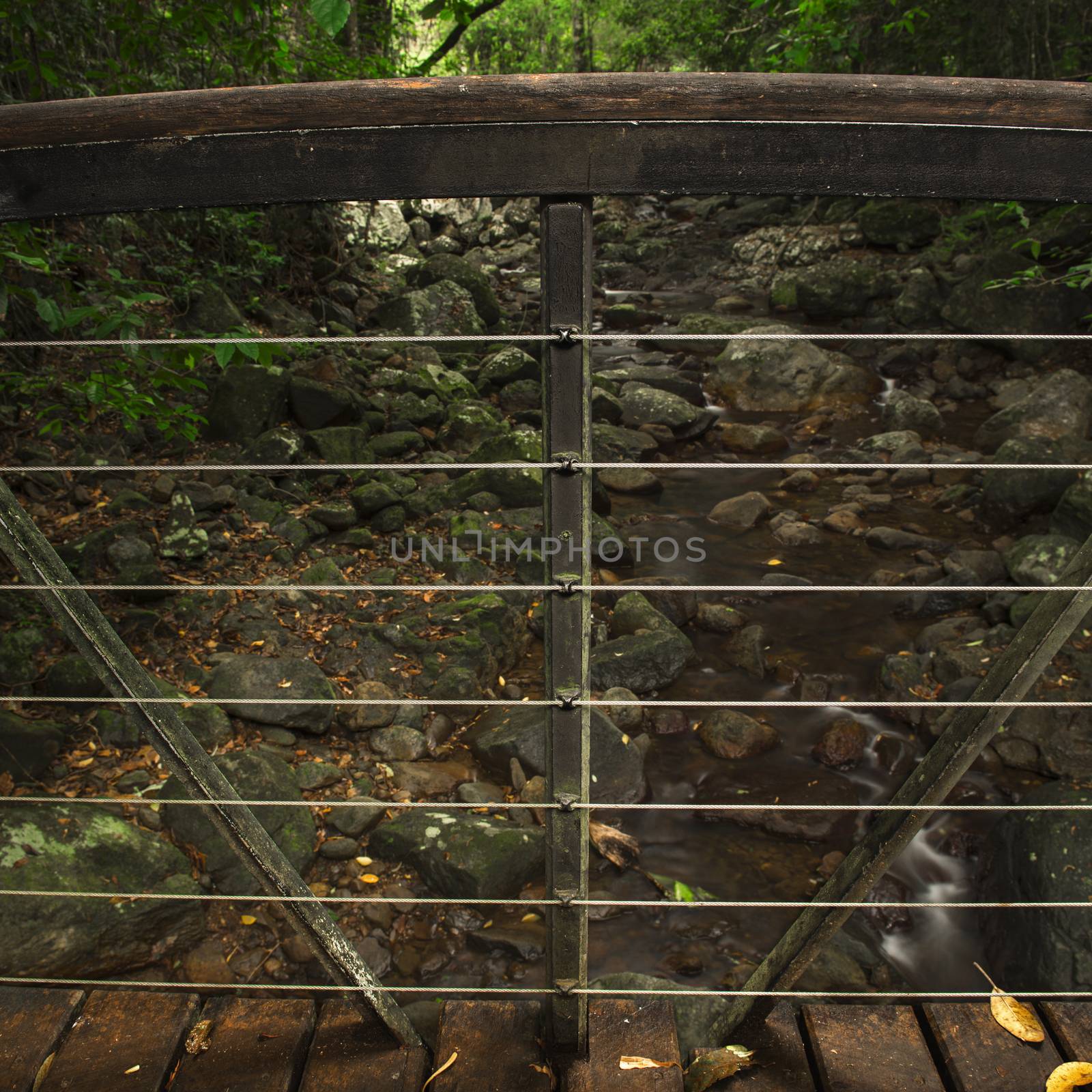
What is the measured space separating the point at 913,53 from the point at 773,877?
10.7 meters

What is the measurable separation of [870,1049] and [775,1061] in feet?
0.55

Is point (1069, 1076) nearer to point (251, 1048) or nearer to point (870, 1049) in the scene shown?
point (870, 1049)

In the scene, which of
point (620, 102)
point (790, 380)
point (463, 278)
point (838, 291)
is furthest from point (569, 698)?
point (838, 291)

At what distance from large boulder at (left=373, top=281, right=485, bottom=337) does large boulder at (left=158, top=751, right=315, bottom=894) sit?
19.6 ft

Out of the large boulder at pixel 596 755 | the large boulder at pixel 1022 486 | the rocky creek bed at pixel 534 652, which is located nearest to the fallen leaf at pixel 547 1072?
the rocky creek bed at pixel 534 652

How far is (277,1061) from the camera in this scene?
1583mm

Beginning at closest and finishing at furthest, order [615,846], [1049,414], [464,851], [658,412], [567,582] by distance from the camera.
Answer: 1. [567,582]
2. [464,851]
3. [615,846]
4. [1049,414]
5. [658,412]

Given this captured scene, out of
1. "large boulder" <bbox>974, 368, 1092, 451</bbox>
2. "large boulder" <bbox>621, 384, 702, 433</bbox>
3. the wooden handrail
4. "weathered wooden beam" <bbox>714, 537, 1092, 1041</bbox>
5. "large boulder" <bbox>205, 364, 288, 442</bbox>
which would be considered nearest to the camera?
the wooden handrail

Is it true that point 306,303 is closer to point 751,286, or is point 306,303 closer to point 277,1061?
point 751,286

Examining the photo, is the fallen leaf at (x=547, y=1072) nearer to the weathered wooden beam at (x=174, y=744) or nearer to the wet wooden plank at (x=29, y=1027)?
the weathered wooden beam at (x=174, y=744)

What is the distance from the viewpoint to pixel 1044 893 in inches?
117

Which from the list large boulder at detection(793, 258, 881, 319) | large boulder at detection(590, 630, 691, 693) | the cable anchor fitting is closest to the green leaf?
the cable anchor fitting

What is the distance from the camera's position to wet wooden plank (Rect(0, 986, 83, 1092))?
156 cm

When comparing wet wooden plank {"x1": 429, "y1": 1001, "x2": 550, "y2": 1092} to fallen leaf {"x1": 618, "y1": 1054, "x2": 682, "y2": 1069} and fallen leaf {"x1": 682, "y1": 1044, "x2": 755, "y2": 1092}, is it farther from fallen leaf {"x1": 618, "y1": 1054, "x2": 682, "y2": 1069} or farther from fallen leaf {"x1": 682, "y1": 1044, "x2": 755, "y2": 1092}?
fallen leaf {"x1": 682, "y1": 1044, "x2": 755, "y2": 1092}
